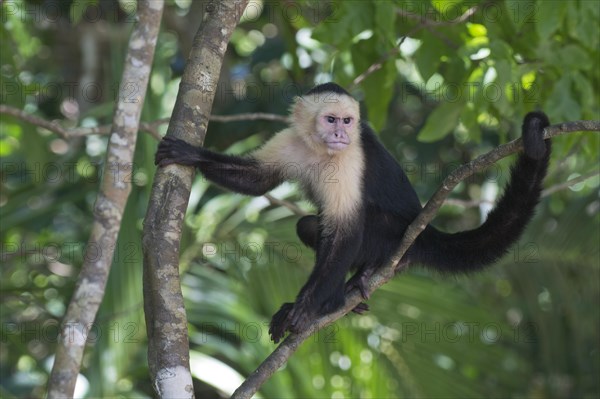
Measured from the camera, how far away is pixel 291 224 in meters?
5.35

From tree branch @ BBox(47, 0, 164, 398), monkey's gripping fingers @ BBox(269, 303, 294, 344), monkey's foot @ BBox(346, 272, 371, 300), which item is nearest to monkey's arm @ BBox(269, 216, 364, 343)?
monkey's gripping fingers @ BBox(269, 303, 294, 344)

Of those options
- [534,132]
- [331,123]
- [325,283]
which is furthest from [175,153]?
[534,132]

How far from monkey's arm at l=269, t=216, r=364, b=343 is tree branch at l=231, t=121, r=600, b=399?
0.13 metres

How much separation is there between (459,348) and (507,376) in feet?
2.49

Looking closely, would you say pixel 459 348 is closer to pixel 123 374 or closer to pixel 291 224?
pixel 291 224

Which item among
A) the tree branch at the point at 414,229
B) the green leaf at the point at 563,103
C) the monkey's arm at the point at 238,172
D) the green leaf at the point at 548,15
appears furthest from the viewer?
the green leaf at the point at 563,103

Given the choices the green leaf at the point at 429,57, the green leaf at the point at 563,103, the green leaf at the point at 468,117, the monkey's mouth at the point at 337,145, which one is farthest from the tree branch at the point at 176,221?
the green leaf at the point at 563,103

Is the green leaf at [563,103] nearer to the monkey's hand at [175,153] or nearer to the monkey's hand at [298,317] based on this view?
the monkey's hand at [298,317]

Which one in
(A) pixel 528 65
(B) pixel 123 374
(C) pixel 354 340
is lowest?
(B) pixel 123 374

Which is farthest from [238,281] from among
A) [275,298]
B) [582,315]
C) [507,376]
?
[582,315]

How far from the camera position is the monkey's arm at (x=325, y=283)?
3529 millimetres

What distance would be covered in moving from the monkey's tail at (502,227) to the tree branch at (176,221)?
117cm

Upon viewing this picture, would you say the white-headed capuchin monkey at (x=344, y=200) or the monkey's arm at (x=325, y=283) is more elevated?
the white-headed capuchin monkey at (x=344, y=200)

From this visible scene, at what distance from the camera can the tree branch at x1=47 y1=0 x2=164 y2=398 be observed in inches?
89.3
